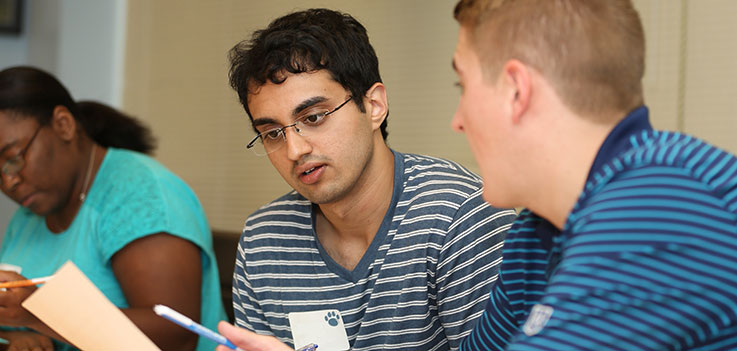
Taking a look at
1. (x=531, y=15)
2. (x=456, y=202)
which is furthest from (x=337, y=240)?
(x=531, y=15)

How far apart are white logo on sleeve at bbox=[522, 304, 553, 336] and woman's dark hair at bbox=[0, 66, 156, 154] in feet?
5.63

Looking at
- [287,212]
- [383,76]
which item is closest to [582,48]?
[287,212]

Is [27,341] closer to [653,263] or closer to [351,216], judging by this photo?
[351,216]

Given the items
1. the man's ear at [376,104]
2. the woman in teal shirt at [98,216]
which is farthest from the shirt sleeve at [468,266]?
the woman in teal shirt at [98,216]

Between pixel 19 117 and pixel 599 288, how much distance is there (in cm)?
179

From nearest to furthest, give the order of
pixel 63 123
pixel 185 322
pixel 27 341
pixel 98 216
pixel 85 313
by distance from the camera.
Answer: pixel 185 322 → pixel 85 313 → pixel 27 341 → pixel 98 216 → pixel 63 123

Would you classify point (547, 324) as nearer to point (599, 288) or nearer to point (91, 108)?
point (599, 288)

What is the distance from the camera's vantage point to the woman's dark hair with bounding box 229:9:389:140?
1.41 m

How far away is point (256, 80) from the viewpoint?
4.67 feet

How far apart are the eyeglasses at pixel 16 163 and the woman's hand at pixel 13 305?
47 cm

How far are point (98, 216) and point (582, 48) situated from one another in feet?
5.09

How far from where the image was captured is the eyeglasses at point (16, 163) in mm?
1978

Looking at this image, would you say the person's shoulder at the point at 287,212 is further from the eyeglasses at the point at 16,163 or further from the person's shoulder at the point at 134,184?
the eyeglasses at the point at 16,163

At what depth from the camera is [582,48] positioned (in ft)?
2.47
